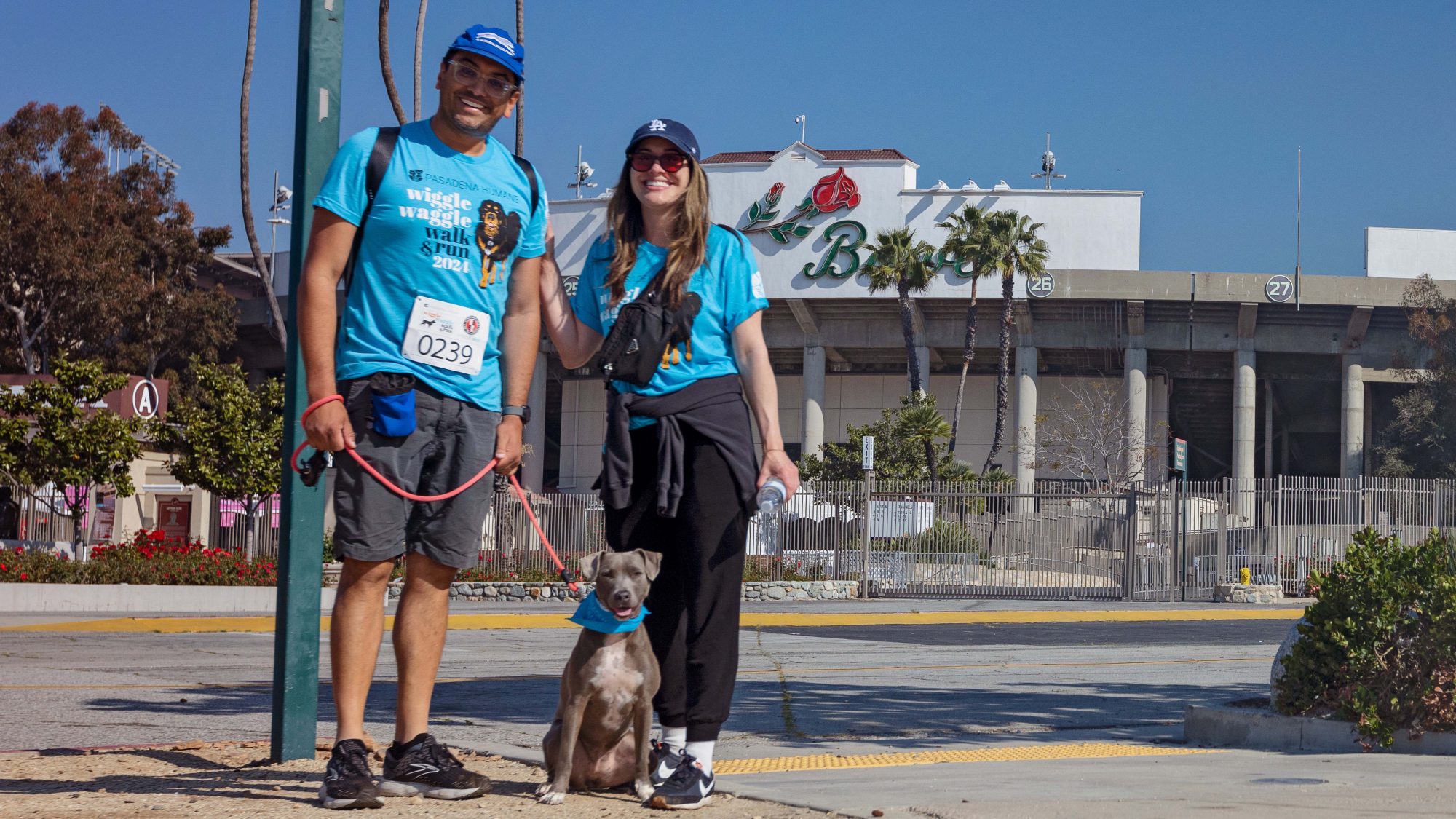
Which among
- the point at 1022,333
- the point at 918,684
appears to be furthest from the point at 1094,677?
the point at 1022,333

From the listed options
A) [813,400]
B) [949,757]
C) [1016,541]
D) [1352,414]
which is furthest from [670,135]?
[1352,414]

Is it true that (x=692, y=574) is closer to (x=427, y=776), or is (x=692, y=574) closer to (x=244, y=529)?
(x=427, y=776)

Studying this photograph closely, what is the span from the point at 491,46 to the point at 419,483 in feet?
3.85

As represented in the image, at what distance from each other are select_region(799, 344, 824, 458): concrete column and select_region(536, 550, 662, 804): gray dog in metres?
48.0

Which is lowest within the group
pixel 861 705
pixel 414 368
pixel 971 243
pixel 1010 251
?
pixel 861 705

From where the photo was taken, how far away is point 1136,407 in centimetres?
4994

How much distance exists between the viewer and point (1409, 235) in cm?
5341

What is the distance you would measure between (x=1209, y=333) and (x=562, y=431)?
1006 inches

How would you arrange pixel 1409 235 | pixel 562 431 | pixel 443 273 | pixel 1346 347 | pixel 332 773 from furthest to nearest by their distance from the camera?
pixel 562 431 < pixel 1409 235 < pixel 1346 347 < pixel 443 273 < pixel 332 773

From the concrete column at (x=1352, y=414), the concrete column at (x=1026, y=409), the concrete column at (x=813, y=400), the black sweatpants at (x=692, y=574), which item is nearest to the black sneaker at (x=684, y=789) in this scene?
the black sweatpants at (x=692, y=574)

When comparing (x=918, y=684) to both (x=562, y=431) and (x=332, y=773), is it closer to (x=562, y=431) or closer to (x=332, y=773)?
(x=332, y=773)

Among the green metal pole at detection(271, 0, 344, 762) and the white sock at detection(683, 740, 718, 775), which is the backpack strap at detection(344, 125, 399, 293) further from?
the white sock at detection(683, 740, 718, 775)

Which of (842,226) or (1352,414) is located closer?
(842,226)

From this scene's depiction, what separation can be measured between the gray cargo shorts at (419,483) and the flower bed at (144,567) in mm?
16177
